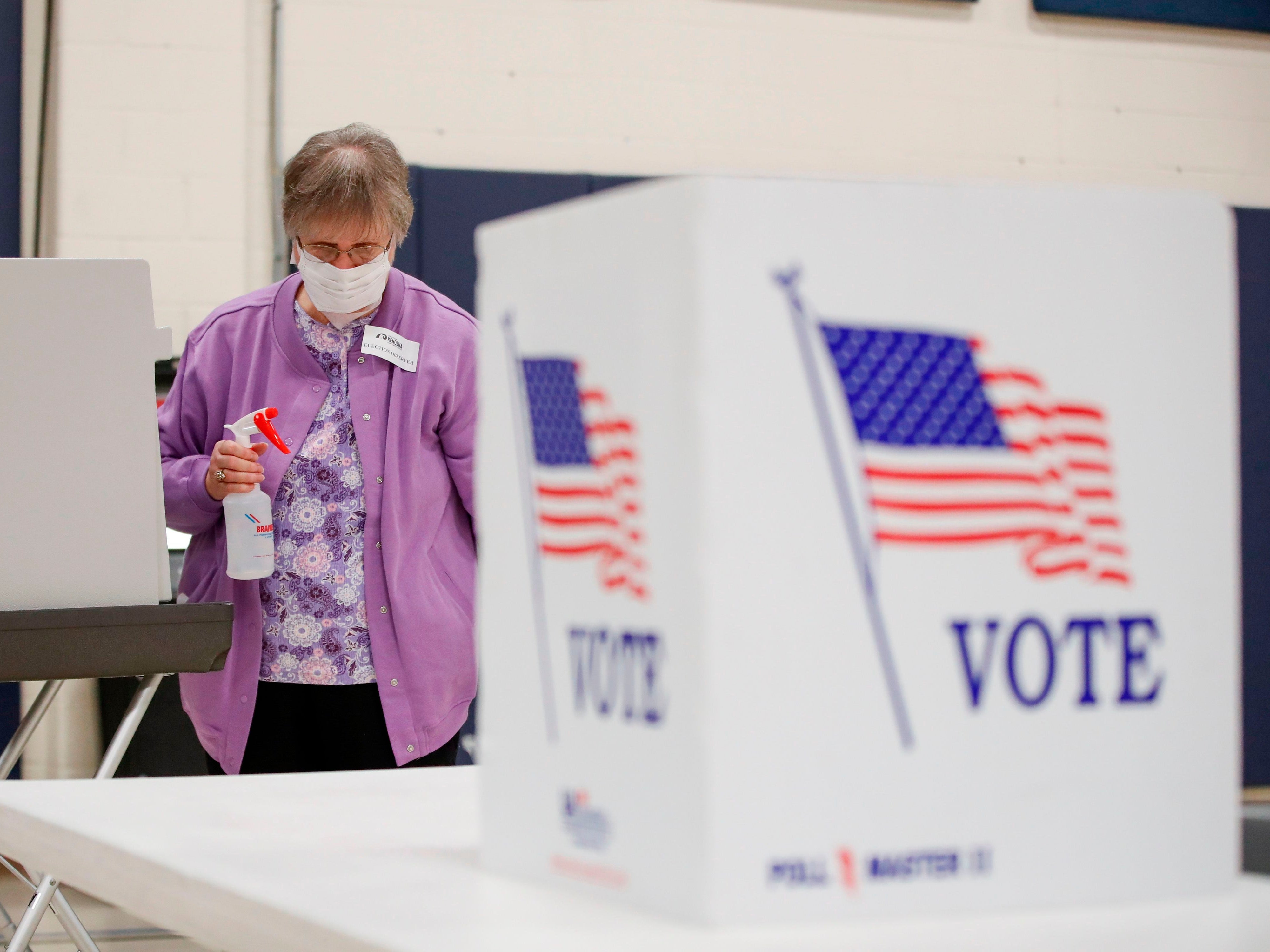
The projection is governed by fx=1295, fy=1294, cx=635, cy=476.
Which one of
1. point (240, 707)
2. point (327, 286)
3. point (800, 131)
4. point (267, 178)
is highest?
point (800, 131)

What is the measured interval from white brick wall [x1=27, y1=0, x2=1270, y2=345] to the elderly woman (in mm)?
1863

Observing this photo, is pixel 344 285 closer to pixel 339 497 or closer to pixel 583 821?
pixel 339 497

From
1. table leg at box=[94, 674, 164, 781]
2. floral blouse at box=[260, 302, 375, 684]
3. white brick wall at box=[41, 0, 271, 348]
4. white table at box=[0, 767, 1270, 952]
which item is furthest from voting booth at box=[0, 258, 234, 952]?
white brick wall at box=[41, 0, 271, 348]

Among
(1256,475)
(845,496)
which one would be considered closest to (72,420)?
(845,496)

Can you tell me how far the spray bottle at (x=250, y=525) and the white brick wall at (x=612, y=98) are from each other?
1.97 m

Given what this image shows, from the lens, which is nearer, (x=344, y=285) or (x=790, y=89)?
(x=344, y=285)

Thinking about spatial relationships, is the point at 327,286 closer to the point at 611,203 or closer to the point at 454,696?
the point at 454,696

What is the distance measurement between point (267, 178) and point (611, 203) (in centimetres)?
323

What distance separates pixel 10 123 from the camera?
10.7 feet

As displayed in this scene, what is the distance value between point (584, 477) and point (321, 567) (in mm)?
1176

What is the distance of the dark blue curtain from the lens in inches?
128

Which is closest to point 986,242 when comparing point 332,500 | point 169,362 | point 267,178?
point 332,500

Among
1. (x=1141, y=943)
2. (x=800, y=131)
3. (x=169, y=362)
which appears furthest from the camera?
(x=800, y=131)

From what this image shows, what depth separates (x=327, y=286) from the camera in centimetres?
158
